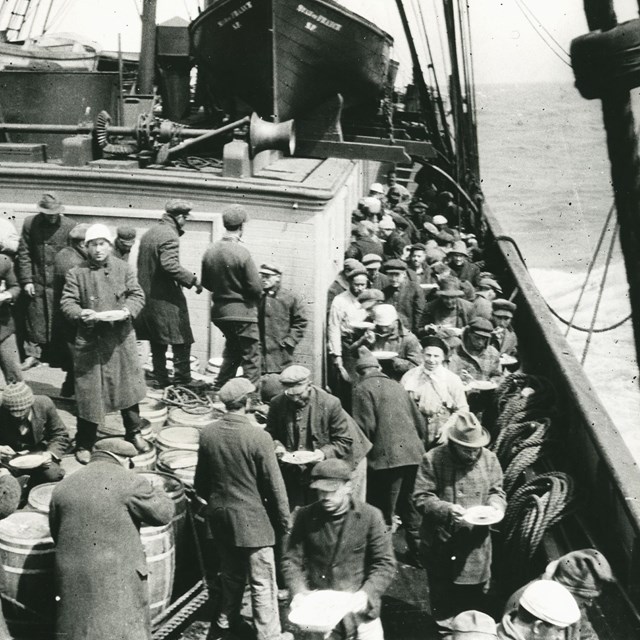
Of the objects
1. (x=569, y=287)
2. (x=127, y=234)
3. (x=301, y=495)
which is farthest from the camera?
(x=569, y=287)

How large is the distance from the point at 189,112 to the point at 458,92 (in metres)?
9.49

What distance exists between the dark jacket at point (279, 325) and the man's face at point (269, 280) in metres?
0.05

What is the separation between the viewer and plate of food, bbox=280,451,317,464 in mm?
5715

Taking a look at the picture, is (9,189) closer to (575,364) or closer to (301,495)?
(301,495)

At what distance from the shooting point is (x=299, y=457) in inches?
227

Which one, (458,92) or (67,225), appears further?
(458,92)

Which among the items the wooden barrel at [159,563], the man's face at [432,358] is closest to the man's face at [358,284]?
the man's face at [432,358]

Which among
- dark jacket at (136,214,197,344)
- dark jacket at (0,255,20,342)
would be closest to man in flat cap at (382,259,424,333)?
dark jacket at (136,214,197,344)

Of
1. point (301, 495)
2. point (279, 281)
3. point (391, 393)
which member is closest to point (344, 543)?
point (301, 495)

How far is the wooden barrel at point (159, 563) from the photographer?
5.11 m

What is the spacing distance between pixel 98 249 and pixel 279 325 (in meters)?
2.31

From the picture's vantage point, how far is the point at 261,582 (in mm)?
5145

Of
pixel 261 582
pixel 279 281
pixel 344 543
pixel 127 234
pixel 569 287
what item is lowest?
Result: pixel 569 287

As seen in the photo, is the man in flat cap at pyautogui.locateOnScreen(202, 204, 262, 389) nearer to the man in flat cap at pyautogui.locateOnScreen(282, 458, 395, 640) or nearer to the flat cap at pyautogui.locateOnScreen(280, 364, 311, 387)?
the flat cap at pyautogui.locateOnScreen(280, 364, 311, 387)
